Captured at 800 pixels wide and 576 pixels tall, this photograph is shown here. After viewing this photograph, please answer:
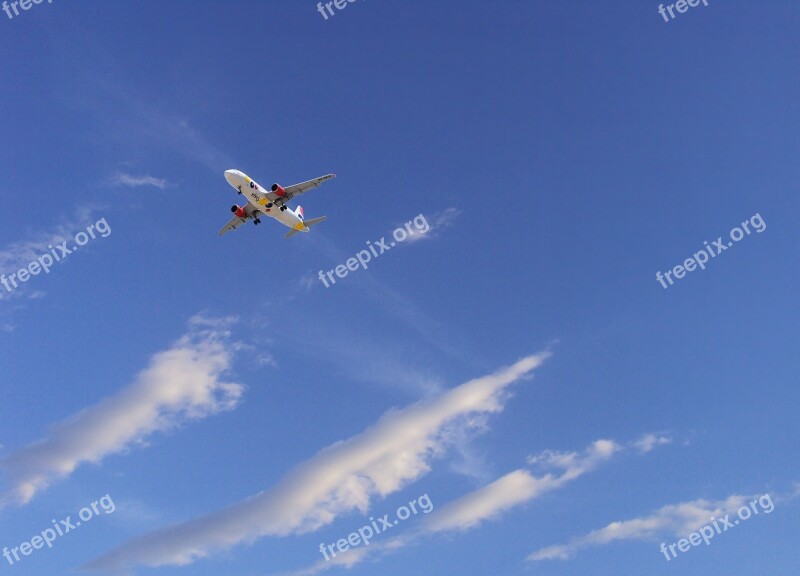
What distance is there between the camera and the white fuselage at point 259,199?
131m

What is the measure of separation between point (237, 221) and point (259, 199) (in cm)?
1074

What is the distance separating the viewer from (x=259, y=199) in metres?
135

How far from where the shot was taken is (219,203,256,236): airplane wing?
141 metres

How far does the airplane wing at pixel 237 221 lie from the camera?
464 ft

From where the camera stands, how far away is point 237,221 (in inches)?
5679

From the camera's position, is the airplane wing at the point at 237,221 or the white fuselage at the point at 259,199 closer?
the white fuselage at the point at 259,199

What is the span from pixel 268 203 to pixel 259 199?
73.1 inches

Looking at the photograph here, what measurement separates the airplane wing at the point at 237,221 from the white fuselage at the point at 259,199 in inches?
96.2

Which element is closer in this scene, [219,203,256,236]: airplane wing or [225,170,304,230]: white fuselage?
[225,170,304,230]: white fuselage

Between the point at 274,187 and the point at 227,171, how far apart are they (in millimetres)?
8519

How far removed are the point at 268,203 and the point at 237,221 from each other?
34.0ft

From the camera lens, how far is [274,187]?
136 meters

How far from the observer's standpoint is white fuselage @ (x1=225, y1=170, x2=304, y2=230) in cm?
13100

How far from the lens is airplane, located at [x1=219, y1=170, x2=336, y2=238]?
132 metres
